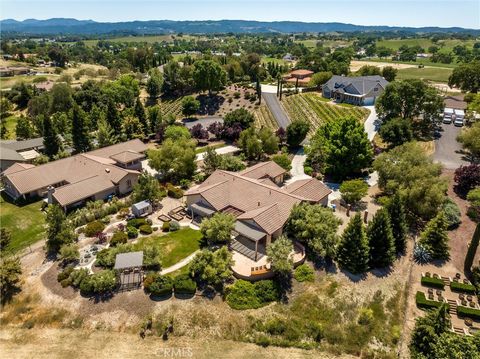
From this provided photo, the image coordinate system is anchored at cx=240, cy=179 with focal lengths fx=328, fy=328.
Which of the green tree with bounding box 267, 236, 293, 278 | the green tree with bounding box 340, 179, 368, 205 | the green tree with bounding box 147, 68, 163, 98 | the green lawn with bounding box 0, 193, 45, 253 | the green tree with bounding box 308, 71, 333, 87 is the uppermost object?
the green tree with bounding box 308, 71, 333, 87

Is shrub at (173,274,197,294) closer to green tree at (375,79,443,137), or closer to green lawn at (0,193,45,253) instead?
green lawn at (0,193,45,253)

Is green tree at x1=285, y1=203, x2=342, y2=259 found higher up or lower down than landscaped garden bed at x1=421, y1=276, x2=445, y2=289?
higher up

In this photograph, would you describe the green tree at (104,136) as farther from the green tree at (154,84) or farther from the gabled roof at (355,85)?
the gabled roof at (355,85)

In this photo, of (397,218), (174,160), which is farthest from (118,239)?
(397,218)

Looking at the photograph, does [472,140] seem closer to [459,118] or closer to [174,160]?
[459,118]

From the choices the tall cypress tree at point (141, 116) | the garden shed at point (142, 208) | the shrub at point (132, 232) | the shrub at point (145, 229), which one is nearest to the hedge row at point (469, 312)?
the shrub at point (145, 229)

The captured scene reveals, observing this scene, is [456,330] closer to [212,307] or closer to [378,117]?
[212,307]

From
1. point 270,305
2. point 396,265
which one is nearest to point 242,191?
point 270,305

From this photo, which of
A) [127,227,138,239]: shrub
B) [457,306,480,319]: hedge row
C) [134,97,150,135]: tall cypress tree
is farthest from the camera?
[134,97,150,135]: tall cypress tree

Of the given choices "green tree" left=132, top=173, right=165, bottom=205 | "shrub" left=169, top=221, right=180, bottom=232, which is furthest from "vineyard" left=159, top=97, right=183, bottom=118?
"shrub" left=169, top=221, right=180, bottom=232
